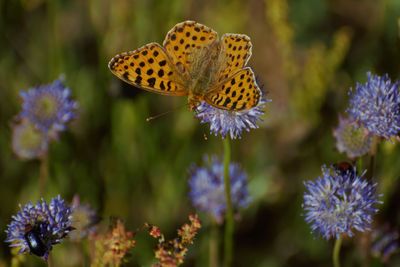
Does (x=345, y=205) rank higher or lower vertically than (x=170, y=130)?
lower

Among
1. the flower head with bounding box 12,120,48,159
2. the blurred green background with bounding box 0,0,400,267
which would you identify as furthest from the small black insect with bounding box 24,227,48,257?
the blurred green background with bounding box 0,0,400,267

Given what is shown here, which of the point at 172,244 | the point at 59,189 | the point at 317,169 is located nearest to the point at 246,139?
the point at 317,169

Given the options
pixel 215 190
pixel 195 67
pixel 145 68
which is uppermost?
pixel 195 67

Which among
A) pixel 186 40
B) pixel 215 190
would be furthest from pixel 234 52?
pixel 215 190

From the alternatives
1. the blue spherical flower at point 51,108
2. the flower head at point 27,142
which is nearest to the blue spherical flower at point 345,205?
the blue spherical flower at point 51,108

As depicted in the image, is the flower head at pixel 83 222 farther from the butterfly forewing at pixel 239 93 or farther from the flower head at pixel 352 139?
the flower head at pixel 352 139

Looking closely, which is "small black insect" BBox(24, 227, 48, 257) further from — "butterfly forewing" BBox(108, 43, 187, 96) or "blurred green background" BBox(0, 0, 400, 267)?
"blurred green background" BBox(0, 0, 400, 267)

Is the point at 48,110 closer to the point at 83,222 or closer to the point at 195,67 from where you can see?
the point at 83,222
